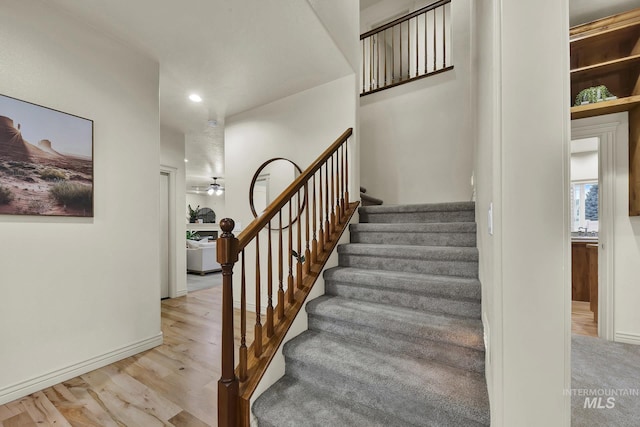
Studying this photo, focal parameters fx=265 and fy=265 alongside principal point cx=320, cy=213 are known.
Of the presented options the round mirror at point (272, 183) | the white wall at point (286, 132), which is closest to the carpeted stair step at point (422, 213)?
the white wall at point (286, 132)

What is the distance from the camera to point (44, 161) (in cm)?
188

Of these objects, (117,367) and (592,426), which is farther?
(117,367)

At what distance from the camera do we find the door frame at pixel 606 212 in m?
2.55

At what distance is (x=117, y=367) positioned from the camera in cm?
214

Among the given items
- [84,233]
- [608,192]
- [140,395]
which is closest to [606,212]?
[608,192]

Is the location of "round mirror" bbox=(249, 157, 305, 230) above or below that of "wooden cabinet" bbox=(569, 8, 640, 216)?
below

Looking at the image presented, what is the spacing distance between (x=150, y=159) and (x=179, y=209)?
1982mm

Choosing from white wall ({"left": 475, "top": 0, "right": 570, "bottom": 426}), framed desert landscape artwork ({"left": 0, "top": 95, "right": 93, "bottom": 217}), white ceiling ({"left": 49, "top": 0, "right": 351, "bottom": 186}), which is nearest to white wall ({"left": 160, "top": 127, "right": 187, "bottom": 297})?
white ceiling ({"left": 49, "top": 0, "right": 351, "bottom": 186})

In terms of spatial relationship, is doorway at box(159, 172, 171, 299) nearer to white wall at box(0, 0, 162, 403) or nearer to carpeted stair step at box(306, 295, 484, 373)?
white wall at box(0, 0, 162, 403)

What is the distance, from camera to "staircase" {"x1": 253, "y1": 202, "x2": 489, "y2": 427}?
1.32 m

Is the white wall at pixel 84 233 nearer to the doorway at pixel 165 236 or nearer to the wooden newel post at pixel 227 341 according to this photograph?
the wooden newel post at pixel 227 341

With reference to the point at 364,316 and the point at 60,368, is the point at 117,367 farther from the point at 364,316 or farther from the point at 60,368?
the point at 364,316

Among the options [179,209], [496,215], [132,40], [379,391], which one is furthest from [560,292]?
[179,209]

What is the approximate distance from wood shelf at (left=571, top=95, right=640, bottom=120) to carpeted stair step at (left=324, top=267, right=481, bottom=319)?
82.1 inches
